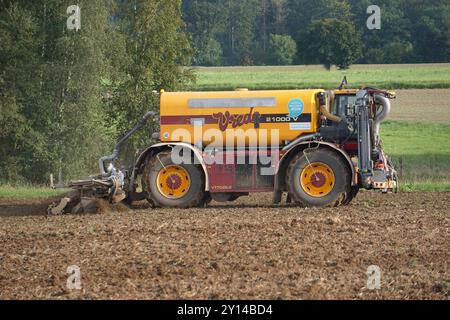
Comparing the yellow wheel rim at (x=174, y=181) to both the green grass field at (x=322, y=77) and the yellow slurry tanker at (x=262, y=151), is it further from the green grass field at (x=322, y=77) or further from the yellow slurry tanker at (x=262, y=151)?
the green grass field at (x=322, y=77)

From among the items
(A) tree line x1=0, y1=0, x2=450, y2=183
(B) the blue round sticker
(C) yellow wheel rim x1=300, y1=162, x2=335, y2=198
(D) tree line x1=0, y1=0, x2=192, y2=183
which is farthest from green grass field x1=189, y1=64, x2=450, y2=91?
(C) yellow wheel rim x1=300, y1=162, x2=335, y2=198

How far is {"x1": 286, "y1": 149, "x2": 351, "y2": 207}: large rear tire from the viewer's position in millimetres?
20062

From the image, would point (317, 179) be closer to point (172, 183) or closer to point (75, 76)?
point (172, 183)

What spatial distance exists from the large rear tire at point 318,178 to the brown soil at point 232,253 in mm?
404

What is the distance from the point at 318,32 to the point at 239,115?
5086 centimetres

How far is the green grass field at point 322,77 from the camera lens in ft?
198

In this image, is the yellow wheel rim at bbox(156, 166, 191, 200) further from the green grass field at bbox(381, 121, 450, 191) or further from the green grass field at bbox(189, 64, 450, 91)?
the green grass field at bbox(189, 64, 450, 91)

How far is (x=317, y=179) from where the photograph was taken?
797 inches

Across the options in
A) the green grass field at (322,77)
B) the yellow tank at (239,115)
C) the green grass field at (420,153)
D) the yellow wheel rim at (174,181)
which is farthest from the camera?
the green grass field at (322,77)

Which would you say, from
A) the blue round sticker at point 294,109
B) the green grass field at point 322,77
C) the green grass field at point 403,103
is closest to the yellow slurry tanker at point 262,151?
the blue round sticker at point 294,109

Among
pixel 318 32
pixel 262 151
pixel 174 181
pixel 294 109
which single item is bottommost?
pixel 174 181

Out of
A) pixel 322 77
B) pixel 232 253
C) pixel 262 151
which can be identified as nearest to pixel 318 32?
pixel 322 77
